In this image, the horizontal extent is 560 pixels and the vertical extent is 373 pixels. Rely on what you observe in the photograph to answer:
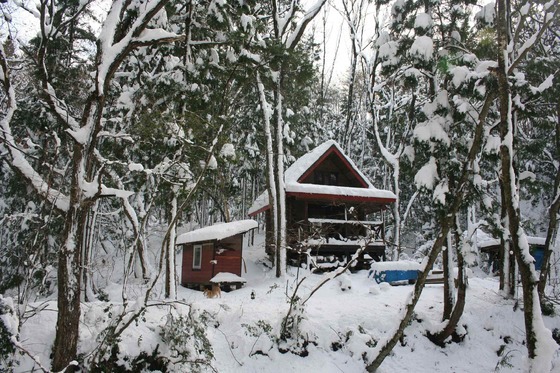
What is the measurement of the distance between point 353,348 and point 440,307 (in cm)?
404

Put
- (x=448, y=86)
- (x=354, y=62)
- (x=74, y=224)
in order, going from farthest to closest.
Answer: (x=354, y=62) < (x=448, y=86) < (x=74, y=224)

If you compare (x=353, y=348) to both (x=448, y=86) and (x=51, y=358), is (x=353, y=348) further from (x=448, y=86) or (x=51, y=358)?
(x=448, y=86)

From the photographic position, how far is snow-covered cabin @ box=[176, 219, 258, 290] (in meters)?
15.3

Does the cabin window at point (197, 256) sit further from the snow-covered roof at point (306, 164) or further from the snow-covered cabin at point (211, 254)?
the snow-covered roof at point (306, 164)

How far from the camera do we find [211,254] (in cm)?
1550

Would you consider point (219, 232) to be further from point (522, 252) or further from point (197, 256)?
point (522, 252)

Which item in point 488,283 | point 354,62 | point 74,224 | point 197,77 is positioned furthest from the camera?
point 354,62

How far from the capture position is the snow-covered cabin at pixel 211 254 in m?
15.3

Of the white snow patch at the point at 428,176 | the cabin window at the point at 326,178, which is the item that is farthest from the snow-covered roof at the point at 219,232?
the white snow patch at the point at 428,176

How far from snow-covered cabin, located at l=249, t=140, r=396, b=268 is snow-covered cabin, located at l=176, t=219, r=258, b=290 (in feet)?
7.76

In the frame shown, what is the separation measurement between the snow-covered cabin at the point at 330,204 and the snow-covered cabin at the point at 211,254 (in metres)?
2.37

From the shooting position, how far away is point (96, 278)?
20781 mm

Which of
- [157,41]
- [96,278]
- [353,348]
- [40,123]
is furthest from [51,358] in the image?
[96,278]

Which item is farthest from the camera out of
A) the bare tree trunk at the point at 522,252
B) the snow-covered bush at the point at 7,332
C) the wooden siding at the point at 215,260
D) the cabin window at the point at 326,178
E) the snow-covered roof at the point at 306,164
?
the cabin window at the point at 326,178
